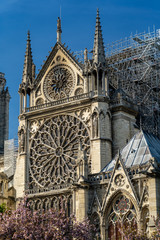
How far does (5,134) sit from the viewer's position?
62.5 metres

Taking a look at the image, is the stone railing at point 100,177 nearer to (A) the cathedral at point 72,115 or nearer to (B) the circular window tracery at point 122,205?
(B) the circular window tracery at point 122,205

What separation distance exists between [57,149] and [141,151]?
45.0 feet

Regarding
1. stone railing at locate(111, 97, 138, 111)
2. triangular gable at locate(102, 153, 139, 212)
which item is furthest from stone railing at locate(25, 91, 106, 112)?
triangular gable at locate(102, 153, 139, 212)

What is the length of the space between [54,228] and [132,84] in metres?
23.4

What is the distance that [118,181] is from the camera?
30859 millimetres

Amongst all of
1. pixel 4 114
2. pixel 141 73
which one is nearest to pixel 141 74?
pixel 141 73

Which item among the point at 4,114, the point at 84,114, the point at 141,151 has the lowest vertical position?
the point at 141,151

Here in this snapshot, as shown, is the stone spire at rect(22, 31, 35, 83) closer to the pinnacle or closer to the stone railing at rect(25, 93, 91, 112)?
the pinnacle

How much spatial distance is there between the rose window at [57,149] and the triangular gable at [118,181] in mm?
12196

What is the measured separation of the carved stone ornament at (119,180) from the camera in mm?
30656

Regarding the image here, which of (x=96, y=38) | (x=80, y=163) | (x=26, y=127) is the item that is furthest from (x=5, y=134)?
(x=80, y=163)

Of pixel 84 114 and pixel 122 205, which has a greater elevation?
pixel 84 114

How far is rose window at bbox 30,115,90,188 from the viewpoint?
4412 centimetres

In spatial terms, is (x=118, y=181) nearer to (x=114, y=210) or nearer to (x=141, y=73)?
(x=114, y=210)
